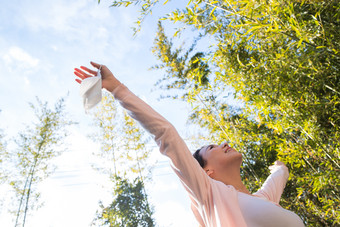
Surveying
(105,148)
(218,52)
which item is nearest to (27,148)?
(105,148)

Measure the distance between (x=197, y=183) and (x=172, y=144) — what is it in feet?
0.53

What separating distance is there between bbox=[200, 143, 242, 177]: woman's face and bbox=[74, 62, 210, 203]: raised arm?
1.04 ft

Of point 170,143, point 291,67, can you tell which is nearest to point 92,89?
point 170,143

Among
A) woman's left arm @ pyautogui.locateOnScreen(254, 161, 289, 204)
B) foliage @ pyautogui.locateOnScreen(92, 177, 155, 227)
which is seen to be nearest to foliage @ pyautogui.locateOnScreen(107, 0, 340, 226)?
woman's left arm @ pyautogui.locateOnScreen(254, 161, 289, 204)

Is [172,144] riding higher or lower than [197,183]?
higher

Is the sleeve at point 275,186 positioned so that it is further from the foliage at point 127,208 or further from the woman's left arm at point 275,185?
the foliage at point 127,208

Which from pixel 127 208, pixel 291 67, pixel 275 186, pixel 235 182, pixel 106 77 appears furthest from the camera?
pixel 127 208

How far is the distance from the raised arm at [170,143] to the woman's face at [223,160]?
1.04 feet

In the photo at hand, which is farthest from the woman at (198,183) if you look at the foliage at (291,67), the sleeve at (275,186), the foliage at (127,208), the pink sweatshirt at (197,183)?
the foliage at (127,208)

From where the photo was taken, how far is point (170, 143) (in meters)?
0.83

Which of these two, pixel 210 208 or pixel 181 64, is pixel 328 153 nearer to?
pixel 210 208

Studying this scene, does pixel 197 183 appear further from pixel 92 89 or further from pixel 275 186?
pixel 275 186

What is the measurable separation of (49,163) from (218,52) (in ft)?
16.6

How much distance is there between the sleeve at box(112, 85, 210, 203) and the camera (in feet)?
2.71
